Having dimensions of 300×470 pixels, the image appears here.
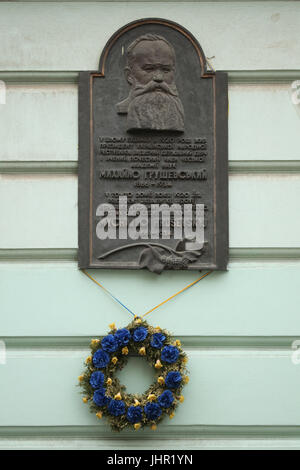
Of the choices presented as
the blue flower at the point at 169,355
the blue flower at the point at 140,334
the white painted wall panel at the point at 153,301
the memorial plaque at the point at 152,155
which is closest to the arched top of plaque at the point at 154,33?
the memorial plaque at the point at 152,155

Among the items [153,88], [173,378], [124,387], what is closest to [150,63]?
[153,88]

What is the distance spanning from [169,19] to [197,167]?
113 centimetres

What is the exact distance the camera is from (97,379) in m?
3.66

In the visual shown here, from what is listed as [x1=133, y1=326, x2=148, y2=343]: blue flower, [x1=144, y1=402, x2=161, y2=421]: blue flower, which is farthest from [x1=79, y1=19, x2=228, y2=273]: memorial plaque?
[x1=144, y1=402, x2=161, y2=421]: blue flower

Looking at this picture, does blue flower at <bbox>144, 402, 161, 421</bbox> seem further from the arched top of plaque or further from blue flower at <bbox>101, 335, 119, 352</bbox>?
the arched top of plaque

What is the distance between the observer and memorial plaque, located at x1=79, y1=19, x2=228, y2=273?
3.86 meters

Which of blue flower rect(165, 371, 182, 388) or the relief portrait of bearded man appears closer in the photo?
blue flower rect(165, 371, 182, 388)

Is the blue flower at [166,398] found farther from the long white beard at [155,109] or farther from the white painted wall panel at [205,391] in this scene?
the long white beard at [155,109]

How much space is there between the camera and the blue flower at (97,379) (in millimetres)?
3664

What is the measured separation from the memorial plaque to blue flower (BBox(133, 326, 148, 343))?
46 centimetres

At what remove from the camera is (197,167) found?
154 inches
